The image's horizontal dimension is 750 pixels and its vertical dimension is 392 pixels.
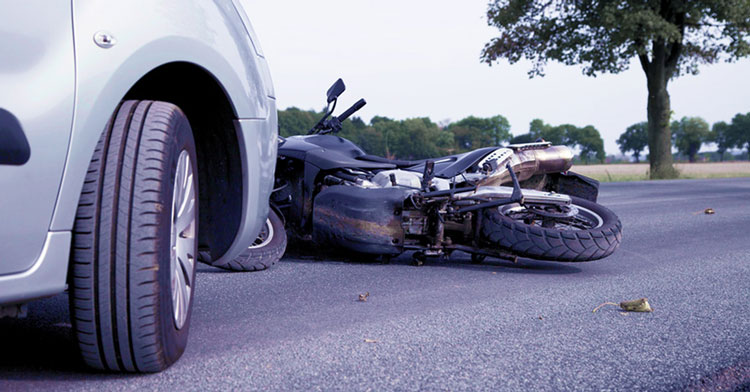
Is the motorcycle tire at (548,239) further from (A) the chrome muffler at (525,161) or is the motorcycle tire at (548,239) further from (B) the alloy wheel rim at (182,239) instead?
(B) the alloy wheel rim at (182,239)

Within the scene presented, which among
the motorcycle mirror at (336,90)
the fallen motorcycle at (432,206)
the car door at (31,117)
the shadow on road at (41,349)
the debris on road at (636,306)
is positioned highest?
the motorcycle mirror at (336,90)

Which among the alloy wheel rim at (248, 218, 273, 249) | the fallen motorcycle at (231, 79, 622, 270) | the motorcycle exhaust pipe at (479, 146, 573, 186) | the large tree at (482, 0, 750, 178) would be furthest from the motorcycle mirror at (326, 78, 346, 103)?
the large tree at (482, 0, 750, 178)

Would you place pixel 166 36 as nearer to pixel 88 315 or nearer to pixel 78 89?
pixel 78 89

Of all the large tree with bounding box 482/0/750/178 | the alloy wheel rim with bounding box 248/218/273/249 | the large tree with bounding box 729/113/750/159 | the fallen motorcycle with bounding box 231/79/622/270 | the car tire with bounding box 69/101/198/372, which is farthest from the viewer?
the large tree with bounding box 729/113/750/159

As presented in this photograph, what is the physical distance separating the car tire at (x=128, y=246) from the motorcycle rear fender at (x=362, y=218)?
2610mm

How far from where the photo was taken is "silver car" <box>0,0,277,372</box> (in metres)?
1.83

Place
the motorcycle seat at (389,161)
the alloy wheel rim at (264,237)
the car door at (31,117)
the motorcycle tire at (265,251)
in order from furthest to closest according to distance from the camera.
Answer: the motorcycle seat at (389,161) < the alloy wheel rim at (264,237) < the motorcycle tire at (265,251) < the car door at (31,117)

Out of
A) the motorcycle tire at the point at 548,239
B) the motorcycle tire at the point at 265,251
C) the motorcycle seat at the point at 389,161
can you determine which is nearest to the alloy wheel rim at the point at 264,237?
the motorcycle tire at the point at 265,251

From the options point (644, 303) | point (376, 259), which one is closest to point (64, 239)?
point (644, 303)

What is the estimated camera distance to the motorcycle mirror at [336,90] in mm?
5480

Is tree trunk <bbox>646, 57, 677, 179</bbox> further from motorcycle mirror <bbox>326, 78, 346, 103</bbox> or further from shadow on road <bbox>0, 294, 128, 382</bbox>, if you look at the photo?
shadow on road <bbox>0, 294, 128, 382</bbox>

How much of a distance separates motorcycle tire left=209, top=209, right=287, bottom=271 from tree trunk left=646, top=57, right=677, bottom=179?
2002 centimetres

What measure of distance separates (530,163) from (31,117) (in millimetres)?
4154

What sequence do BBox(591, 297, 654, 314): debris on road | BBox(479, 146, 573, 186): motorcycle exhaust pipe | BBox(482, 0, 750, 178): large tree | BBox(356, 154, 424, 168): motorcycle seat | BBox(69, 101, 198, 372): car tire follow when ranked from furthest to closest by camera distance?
BBox(482, 0, 750, 178): large tree, BBox(356, 154, 424, 168): motorcycle seat, BBox(479, 146, 573, 186): motorcycle exhaust pipe, BBox(591, 297, 654, 314): debris on road, BBox(69, 101, 198, 372): car tire
